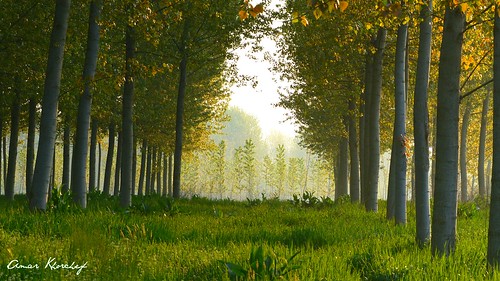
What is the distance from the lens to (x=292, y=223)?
407 inches

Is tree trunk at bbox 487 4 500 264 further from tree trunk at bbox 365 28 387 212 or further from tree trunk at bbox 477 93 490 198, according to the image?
tree trunk at bbox 477 93 490 198

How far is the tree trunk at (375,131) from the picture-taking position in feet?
41.6

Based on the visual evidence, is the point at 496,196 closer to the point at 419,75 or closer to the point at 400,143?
the point at 419,75

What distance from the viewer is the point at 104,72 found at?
40.3 ft

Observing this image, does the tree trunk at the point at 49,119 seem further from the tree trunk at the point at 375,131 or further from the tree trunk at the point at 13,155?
the tree trunk at the point at 13,155

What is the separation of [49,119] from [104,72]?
3415 millimetres

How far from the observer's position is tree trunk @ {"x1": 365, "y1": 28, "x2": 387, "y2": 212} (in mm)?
12688

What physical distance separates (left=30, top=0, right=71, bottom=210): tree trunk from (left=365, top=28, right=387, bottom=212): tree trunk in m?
8.01

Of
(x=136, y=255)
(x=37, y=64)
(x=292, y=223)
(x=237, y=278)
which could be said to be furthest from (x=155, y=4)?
(x=237, y=278)

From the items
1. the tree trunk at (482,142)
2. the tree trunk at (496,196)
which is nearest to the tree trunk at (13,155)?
the tree trunk at (496,196)

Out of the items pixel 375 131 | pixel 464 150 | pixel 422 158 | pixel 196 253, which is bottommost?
pixel 196 253

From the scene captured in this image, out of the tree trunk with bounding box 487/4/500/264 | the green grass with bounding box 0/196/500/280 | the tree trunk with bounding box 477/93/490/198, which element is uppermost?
the tree trunk with bounding box 477/93/490/198

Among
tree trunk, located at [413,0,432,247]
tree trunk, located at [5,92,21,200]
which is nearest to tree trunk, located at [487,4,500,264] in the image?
tree trunk, located at [413,0,432,247]

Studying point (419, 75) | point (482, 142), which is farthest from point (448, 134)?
point (482, 142)
